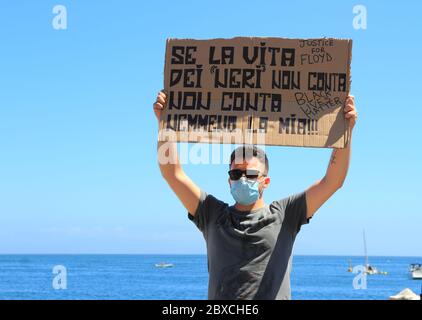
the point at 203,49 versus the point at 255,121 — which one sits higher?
the point at 203,49

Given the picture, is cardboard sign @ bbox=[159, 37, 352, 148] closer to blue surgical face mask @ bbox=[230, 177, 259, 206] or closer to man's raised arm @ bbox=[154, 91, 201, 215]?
man's raised arm @ bbox=[154, 91, 201, 215]

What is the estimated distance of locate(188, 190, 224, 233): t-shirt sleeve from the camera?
5148 mm

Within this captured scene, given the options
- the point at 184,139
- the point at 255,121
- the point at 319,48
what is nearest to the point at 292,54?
the point at 319,48

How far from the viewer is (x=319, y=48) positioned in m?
5.44

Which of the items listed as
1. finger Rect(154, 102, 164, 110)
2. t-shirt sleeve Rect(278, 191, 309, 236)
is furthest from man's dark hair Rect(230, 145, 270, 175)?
finger Rect(154, 102, 164, 110)

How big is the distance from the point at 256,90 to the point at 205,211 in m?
0.94

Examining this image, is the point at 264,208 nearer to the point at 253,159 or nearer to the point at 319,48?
the point at 253,159

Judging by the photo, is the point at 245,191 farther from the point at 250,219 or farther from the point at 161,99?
the point at 161,99

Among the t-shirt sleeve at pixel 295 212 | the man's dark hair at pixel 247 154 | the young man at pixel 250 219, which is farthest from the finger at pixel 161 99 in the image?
the t-shirt sleeve at pixel 295 212

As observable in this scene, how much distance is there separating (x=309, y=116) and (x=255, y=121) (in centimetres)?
37

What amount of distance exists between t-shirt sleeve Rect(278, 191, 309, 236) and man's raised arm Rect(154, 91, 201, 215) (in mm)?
587

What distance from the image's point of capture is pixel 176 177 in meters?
5.26

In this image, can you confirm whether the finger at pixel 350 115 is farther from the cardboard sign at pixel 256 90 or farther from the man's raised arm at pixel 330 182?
the man's raised arm at pixel 330 182
